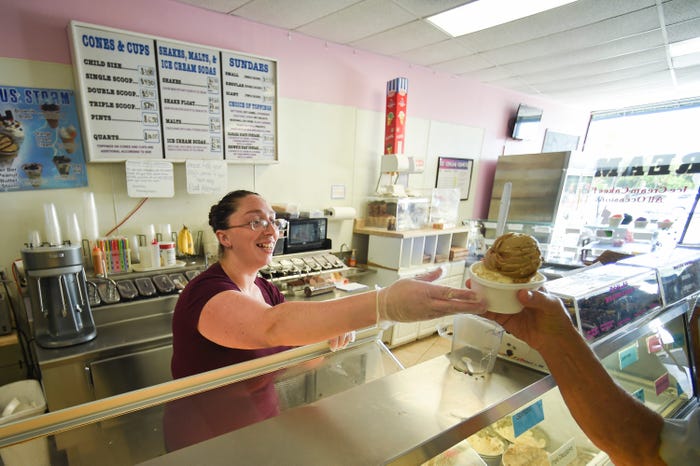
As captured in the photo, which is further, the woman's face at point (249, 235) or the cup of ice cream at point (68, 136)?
the cup of ice cream at point (68, 136)

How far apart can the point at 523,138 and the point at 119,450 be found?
244 inches

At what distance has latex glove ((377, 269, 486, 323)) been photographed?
2.71 feet

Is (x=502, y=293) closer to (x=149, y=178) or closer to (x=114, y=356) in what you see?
(x=114, y=356)

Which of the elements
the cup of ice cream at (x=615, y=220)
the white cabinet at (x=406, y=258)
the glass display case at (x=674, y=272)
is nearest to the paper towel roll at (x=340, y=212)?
the white cabinet at (x=406, y=258)

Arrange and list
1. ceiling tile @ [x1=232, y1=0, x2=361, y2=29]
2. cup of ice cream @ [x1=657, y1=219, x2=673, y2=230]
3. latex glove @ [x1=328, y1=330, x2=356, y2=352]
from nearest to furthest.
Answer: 1. latex glove @ [x1=328, y1=330, x2=356, y2=352]
2. ceiling tile @ [x1=232, y1=0, x2=361, y2=29]
3. cup of ice cream @ [x1=657, y1=219, x2=673, y2=230]

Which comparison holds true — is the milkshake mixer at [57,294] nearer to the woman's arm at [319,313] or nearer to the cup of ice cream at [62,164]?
the cup of ice cream at [62,164]

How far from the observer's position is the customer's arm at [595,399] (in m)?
0.80

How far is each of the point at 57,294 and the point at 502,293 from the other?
7.41 feet

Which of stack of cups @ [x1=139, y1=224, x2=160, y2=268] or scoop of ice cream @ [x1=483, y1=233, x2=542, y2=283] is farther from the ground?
scoop of ice cream @ [x1=483, y1=233, x2=542, y2=283]

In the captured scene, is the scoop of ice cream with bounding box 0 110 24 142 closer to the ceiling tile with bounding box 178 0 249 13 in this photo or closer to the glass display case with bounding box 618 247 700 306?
the ceiling tile with bounding box 178 0 249 13

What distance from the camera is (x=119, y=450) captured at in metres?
0.75

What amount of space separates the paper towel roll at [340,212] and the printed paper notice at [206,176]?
1.12 meters

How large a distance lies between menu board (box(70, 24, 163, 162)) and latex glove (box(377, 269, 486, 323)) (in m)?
2.40

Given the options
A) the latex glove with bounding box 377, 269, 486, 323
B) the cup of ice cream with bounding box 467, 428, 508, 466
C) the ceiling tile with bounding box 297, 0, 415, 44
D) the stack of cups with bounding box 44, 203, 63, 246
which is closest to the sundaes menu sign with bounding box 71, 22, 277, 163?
the stack of cups with bounding box 44, 203, 63, 246
